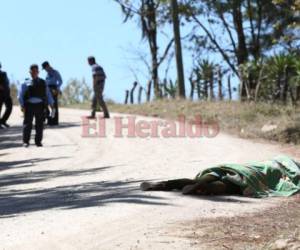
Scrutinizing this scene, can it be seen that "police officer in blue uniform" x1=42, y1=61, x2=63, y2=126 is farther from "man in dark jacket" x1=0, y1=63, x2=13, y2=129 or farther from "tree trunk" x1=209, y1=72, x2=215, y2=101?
"tree trunk" x1=209, y1=72, x2=215, y2=101

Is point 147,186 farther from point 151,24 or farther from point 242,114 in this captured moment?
point 151,24

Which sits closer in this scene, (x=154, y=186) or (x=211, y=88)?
(x=154, y=186)

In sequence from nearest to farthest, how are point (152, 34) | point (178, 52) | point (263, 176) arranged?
point (263, 176) → point (178, 52) → point (152, 34)

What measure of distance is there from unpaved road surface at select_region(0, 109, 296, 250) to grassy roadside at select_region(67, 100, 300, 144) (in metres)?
0.92

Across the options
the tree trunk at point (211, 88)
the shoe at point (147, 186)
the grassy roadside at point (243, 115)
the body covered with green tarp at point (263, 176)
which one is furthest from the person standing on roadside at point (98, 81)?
the shoe at point (147, 186)

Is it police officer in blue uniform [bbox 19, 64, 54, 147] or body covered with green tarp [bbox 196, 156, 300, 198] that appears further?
police officer in blue uniform [bbox 19, 64, 54, 147]

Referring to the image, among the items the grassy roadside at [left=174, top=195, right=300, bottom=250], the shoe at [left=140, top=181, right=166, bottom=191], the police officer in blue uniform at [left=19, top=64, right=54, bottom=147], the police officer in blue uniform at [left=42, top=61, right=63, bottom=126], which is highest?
the police officer in blue uniform at [left=42, top=61, right=63, bottom=126]

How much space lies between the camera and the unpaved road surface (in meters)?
8.02

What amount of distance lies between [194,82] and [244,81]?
306 cm

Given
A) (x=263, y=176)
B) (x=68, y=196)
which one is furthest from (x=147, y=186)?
(x=263, y=176)

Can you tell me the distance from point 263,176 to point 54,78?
12.6 m

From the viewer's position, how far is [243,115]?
22.1m

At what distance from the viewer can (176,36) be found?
96.2ft

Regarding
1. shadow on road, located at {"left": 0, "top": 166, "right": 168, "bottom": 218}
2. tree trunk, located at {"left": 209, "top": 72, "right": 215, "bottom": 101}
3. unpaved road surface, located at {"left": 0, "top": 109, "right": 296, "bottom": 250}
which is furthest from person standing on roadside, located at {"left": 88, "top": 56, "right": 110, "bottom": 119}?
shadow on road, located at {"left": 0, "top": 166, "right": 168, "bottom": 218}
